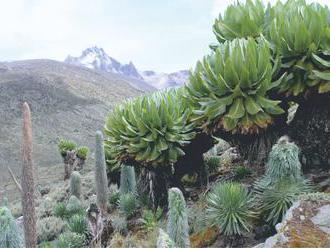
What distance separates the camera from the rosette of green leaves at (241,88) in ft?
17.5

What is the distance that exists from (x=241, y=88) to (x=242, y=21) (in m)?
1.29

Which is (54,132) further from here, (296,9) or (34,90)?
(296,9)

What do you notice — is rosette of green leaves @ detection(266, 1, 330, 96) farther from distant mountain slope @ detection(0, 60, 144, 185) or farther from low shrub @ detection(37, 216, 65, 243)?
distant mountain slope @ detection(0, 60, 144, 185)

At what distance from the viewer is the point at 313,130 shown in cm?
575

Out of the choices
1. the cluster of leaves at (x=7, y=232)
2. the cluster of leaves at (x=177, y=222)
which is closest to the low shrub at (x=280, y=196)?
the cluster of leaves at (x=177, y=222)

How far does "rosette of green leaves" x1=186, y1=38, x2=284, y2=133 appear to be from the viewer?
534 centimetres

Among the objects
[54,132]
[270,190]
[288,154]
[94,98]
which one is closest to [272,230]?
[270,190]

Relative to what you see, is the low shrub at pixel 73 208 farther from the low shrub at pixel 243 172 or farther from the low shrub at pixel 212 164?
the low shrub at pixel 243 172

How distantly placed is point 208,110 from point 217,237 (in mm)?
1440

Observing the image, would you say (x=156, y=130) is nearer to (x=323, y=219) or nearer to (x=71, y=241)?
(x=71, y=241)

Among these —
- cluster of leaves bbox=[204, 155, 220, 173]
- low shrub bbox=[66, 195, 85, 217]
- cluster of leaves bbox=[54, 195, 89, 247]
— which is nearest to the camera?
cluster of leaves bbox=[54, 195, 89, 247]

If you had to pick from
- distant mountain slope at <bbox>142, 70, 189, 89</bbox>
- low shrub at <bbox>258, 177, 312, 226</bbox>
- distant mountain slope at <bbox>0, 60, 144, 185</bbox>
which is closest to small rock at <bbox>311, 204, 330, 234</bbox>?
low shrub at <bbox>258, 177, 312, 226</bbox>

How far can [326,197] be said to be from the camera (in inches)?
171

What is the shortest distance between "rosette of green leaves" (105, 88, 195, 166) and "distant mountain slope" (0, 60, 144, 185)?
110ft
